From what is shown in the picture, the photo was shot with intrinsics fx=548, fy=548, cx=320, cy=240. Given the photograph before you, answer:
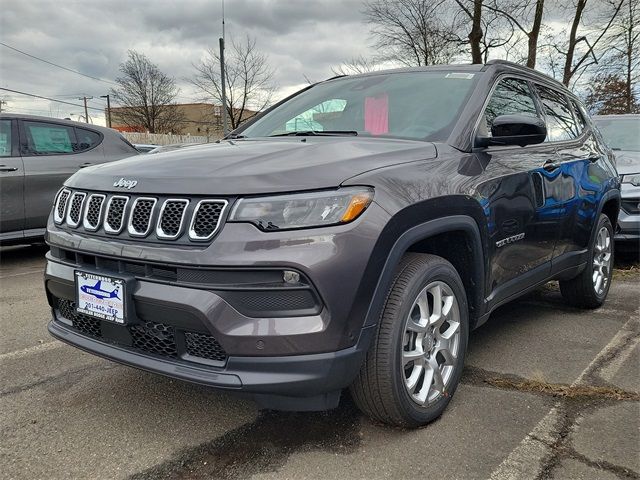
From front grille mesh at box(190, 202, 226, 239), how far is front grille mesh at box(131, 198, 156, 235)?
0.77 feet

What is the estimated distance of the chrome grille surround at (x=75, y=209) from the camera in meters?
2.48

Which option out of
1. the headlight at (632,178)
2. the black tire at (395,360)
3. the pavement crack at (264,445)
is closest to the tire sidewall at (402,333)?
the black tire at (395,360)

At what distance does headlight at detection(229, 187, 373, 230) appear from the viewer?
79.4 inches

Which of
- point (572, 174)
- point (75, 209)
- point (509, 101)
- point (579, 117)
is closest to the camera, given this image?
point (75, 209)

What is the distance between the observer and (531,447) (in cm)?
234

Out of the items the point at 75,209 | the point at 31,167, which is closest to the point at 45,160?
the point at 31,167

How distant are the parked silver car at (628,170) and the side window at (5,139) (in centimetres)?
659

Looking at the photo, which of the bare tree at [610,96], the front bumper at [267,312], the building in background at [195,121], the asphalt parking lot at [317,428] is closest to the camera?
the front bumper at [267,312]

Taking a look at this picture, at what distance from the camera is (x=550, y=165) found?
3.51m

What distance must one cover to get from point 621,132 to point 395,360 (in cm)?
676

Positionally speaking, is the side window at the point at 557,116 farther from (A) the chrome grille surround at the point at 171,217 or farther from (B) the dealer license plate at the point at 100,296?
(B) the dealer license plate at the point at 100,296

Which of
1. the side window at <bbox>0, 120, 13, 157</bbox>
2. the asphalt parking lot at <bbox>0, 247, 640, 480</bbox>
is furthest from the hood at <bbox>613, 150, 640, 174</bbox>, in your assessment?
the side window at <bbox>0, 120, 13, 157</bbox>

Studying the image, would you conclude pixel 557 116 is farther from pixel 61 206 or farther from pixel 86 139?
pixel 86 139

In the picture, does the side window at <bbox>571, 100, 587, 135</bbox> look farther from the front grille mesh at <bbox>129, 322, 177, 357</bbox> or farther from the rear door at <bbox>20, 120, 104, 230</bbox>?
the rear door at <bbox>20, 120, 104, 230</bbox>
